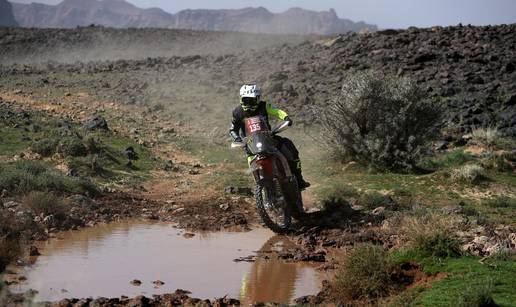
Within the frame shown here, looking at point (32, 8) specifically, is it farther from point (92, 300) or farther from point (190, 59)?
point (92, 300)

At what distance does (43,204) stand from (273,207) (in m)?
3.67

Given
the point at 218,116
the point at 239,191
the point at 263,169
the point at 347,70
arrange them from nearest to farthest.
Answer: the point at 263,169
the point at 239,191
the point at 218,116
the point at 347,70

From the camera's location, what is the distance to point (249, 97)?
1091 centimetres

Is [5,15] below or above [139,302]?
above

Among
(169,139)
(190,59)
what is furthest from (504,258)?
(190,59)

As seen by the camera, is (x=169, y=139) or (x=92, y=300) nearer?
(x=92, y=300)

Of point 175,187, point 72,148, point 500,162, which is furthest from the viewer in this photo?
point 72,148

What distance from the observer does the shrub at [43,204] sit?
412 inches

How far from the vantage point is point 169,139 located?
74.1 ft

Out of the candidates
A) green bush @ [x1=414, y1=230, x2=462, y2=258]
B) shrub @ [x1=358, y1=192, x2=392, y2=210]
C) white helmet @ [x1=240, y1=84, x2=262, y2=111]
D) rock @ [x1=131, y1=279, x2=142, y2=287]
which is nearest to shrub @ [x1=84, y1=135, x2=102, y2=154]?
white helmet @ [x1=240, y1=84, x2=262, y2=111]

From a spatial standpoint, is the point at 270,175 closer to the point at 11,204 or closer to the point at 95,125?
the point at 11,204

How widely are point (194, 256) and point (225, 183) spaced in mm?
5131

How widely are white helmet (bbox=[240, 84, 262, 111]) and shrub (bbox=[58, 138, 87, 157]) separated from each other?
271 inches

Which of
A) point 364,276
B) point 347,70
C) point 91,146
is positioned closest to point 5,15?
point 347,70
